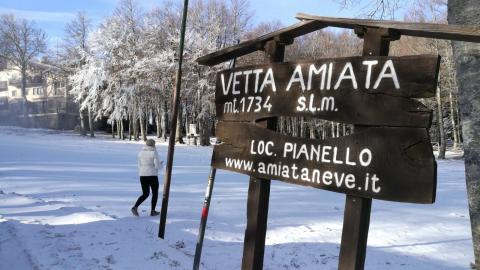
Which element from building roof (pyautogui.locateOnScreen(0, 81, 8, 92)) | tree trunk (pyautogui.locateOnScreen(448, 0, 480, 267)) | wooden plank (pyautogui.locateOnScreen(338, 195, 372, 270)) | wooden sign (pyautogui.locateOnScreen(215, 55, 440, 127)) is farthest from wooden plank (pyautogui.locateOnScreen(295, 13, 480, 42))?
building roof (pyautogui.locateOnScreen(0, 81, 8, 92))

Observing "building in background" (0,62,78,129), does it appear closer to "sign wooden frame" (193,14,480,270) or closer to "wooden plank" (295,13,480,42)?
"sign wooden frame" (193,14,480,270)

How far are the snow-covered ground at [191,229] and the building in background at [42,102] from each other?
41177 millimetres

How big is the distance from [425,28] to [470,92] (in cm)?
188

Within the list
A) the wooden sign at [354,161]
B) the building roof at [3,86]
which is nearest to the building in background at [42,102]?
the building roof at [3,86]

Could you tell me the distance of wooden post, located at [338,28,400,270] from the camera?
3.28m

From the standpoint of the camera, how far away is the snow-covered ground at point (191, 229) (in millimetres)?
→ 6566

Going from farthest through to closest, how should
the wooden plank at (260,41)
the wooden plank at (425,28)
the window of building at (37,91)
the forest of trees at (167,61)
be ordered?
the window of building at (37,91) → the forest of trees at (167,61) → the wooden plank at (260,41) → the wooden plank at (425,28)

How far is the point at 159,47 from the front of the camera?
39375mm

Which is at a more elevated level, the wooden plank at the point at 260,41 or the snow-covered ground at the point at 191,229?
the wooden plank at the point at 260,41

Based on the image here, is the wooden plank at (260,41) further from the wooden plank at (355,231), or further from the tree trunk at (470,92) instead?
the tree trunk at (470,92)

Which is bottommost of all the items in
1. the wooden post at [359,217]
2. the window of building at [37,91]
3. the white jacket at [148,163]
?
the white jacket at [148,163]

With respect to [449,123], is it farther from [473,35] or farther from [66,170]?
[473,35]

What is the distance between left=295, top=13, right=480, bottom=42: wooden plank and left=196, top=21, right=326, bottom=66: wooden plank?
13.0 inches

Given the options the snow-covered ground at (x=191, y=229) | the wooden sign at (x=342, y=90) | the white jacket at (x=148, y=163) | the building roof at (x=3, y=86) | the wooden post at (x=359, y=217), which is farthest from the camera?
the building roof at (x=3, y=86)
